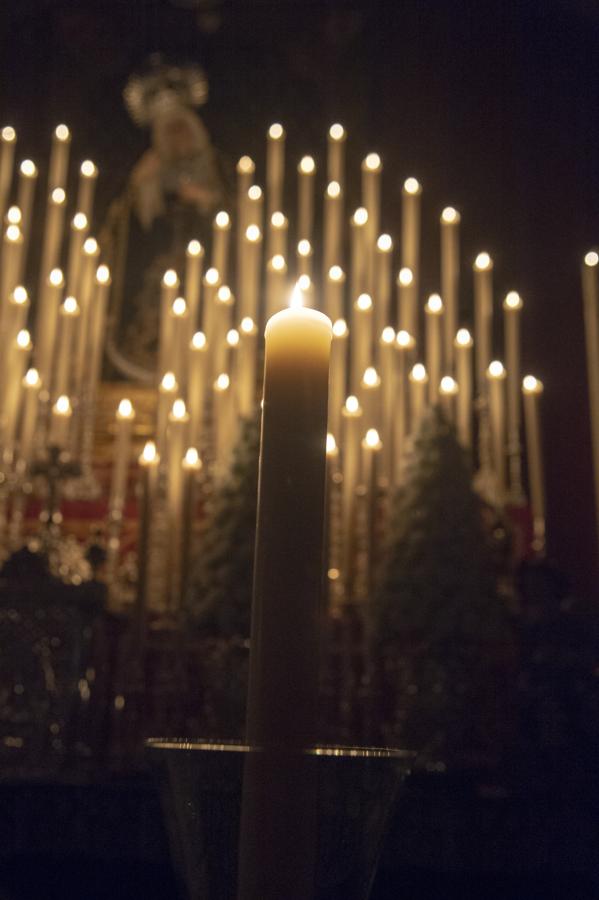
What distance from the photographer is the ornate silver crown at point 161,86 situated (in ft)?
7.48

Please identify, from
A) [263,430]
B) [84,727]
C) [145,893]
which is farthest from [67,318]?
[263,430]

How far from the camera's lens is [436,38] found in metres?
2.18

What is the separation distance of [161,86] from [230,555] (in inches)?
71.4

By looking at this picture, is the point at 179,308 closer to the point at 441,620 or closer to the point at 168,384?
the point at 168,384

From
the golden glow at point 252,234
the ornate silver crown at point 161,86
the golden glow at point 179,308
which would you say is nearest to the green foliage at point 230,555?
the golden glow at point 179,308

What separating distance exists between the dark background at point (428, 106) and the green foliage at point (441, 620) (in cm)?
82

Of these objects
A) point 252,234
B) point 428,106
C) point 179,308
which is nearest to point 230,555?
point 179,308

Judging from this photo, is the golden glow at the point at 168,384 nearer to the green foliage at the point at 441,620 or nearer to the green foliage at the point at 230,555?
the green foliage at the point at 230,555

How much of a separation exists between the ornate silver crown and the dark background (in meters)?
0.05

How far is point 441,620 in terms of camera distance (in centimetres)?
78

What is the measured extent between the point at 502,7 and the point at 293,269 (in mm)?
756

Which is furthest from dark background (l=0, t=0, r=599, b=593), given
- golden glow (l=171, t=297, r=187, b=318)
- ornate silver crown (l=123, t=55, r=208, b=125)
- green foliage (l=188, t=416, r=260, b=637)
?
green foliage (l=188, t=416, r=260, b=637)

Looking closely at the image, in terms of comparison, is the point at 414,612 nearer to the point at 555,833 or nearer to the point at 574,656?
the point at 574,656

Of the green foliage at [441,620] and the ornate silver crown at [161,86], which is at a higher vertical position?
the ornate silver crown at [161,86]
